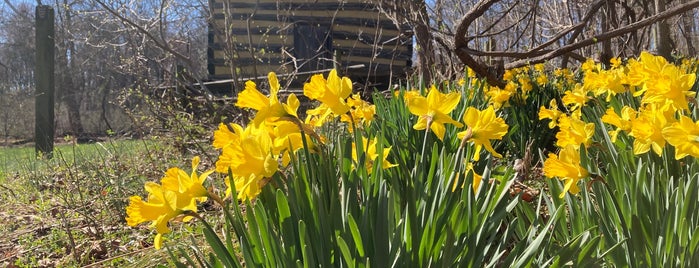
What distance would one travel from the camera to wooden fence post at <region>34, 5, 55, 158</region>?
768 centimetres

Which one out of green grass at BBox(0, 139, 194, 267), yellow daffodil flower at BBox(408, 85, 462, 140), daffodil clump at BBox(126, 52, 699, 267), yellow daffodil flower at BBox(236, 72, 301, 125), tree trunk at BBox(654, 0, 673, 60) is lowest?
green grass at BBox(0, 139, 194, 267)

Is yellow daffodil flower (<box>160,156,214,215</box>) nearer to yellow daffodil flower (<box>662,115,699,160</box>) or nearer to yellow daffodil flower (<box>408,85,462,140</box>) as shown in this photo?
yellow daffodil flower (<box>408,85,462,140</box>)

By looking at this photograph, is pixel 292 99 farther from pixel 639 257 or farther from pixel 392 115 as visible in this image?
pixel 392 115

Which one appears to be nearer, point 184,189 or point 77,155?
point 184,189

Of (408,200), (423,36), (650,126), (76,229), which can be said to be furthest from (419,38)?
(408,200)

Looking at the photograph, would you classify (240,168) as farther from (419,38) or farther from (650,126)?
(419,38)

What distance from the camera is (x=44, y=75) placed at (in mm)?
7957

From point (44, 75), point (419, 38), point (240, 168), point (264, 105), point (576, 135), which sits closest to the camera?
point (240, 168)

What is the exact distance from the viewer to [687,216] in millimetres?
1228

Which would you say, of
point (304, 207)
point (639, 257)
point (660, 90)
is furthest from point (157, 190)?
point (660, 90)

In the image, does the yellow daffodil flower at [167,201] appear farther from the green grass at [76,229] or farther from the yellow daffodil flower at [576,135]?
the green grass at [76,229]

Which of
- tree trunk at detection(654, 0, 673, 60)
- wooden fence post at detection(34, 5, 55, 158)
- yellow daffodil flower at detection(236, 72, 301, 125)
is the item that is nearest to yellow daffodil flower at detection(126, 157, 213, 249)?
yellow daffodil flower at detection(236, 72, 301, 125)

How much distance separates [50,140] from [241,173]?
24.0ft

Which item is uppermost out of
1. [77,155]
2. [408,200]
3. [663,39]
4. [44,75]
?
[44,75]
